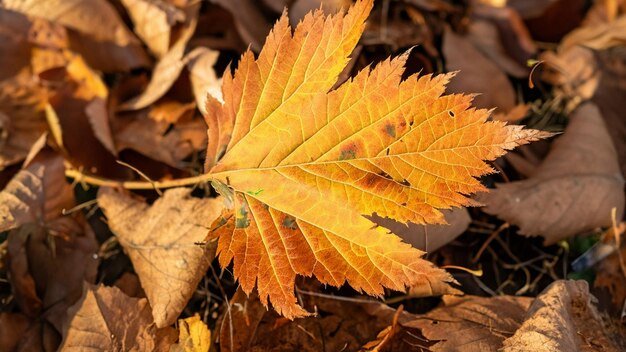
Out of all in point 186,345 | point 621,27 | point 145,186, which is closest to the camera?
point 186,345

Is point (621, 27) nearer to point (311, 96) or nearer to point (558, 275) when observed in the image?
point (558, 275)

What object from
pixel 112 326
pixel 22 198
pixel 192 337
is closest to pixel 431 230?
pixel 192 337

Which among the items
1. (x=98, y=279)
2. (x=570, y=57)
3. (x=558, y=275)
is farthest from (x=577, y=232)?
(x=98, y=279)

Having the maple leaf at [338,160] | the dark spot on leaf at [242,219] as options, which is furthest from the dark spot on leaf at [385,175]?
the dark spot on leaf at [242,219]

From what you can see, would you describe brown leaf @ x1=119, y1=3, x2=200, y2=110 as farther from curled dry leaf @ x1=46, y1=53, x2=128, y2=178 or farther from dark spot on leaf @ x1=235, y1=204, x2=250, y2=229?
dark spot on leaf @ x1=235, y1=204, x2=250, y2=229

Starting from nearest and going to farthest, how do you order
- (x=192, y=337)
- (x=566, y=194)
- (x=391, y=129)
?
(x=391, y=129), (x=192, y=337), (x=566, y=194)

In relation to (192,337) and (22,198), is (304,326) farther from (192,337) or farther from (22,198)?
(22,198)

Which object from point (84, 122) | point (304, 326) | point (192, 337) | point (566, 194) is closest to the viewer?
point (192, 337)
